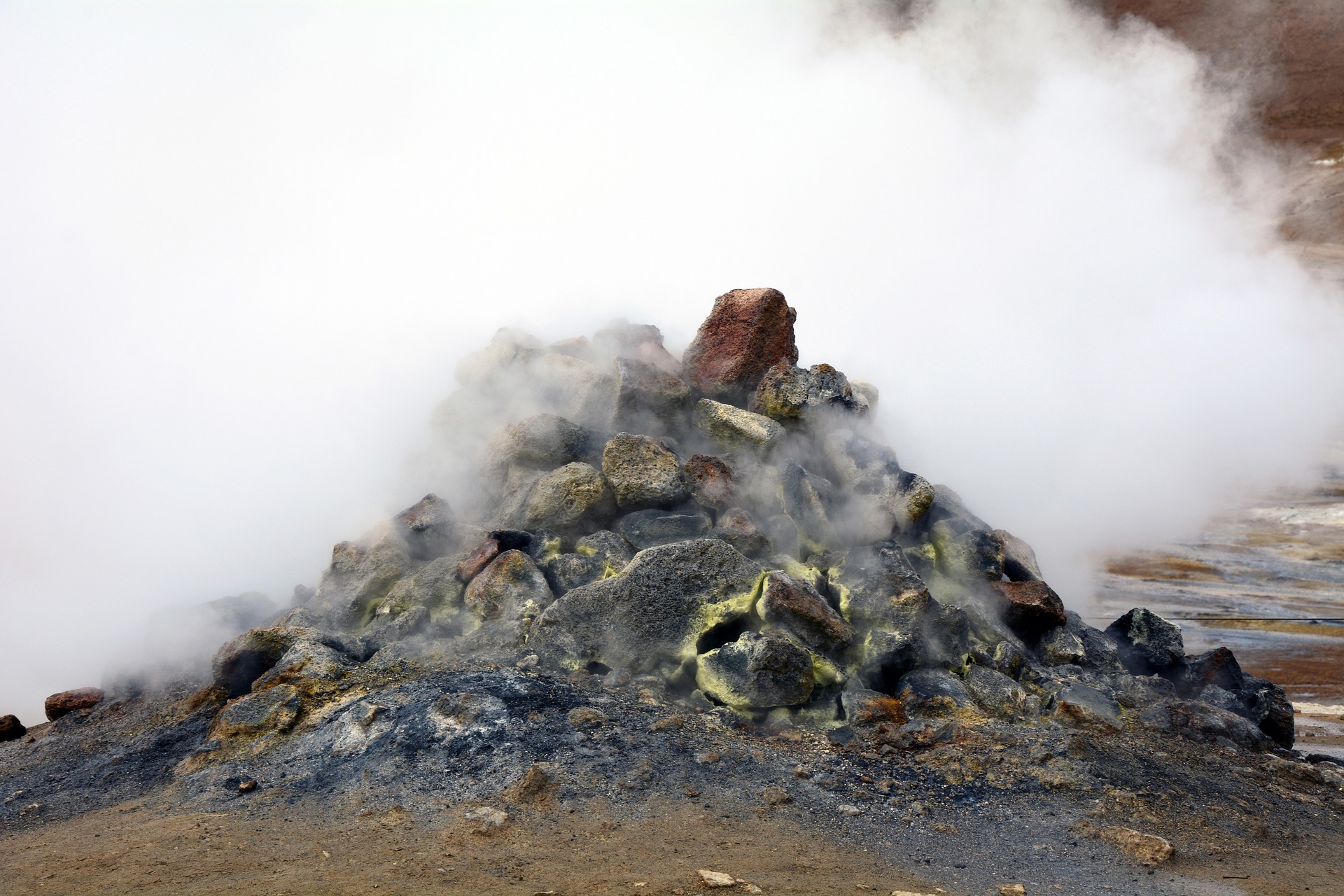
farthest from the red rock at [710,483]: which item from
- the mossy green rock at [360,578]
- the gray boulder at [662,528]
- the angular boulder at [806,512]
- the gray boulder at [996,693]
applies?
the mossy green rock at [360,578]

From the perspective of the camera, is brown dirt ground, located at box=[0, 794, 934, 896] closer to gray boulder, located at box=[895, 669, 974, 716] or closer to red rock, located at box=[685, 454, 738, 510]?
A: gray boulder, located at box=[895, 669, 974, 716]

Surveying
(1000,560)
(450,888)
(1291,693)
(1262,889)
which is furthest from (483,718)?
(1291,693)

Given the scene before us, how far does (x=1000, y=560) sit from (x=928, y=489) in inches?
24.9

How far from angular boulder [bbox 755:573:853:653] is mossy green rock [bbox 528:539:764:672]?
14 centimetres

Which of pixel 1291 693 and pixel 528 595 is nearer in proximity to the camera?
pixel 528 595

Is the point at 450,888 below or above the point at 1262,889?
above

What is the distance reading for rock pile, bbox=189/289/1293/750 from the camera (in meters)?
4.81

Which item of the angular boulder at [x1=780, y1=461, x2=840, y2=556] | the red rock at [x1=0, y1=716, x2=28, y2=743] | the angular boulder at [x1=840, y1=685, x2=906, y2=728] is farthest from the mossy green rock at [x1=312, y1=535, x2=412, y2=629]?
the angular boulder at [x1=840, y1=685, x2=906, y2=728]

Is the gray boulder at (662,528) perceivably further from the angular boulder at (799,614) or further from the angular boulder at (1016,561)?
the angular boulder at (1016,561)

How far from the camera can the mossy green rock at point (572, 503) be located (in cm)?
575

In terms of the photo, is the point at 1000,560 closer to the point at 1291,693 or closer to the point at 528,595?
the point at 528,595

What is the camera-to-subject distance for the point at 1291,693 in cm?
796

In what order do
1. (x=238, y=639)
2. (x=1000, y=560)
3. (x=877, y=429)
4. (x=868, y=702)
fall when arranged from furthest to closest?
(x=877, y=429), (x=1000, y=560), (x=238, y=639), (x=868, y=702)

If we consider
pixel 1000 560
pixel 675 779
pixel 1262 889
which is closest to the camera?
pixel 1262 889
